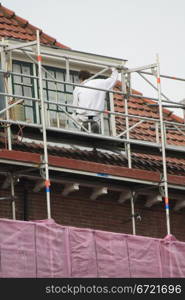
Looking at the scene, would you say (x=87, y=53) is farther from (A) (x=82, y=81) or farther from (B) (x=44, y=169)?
(B) (x=44, y=169)

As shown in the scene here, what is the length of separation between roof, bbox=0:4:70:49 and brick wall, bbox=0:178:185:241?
4304 millimetres

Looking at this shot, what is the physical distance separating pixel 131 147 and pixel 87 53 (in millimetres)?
2148

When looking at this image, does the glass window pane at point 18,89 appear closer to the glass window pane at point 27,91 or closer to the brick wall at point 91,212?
the glass window pane at point 27,91

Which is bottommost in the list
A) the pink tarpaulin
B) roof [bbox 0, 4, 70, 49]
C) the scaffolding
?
the pink tarpaulin

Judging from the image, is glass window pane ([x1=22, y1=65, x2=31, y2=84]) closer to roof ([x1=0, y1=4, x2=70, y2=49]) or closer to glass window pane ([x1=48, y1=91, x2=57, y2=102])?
glass window pane ([x1=48, y1=91, x2=57, y2=102])

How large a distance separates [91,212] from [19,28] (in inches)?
200

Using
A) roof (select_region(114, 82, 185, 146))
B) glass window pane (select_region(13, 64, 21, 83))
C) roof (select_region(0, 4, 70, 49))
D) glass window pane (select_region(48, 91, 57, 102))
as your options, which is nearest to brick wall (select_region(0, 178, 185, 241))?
roof (select_region(114, 82, 185, 146))

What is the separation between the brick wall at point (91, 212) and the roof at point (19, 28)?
169 inches

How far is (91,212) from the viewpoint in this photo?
41.3 m

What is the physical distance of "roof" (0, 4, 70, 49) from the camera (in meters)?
44.2

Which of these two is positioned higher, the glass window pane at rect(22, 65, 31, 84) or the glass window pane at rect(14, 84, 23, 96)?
the glass window pane at rect(22, 65, 31, 84)

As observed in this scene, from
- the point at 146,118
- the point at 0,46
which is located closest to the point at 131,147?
the point at 146,118

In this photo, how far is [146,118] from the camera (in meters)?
41.9

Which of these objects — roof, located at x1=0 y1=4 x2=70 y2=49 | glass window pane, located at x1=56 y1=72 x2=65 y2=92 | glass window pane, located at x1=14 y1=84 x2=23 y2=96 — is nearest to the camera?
glass window pane, located at x1=14 y1=84 x2=23 y2=96
